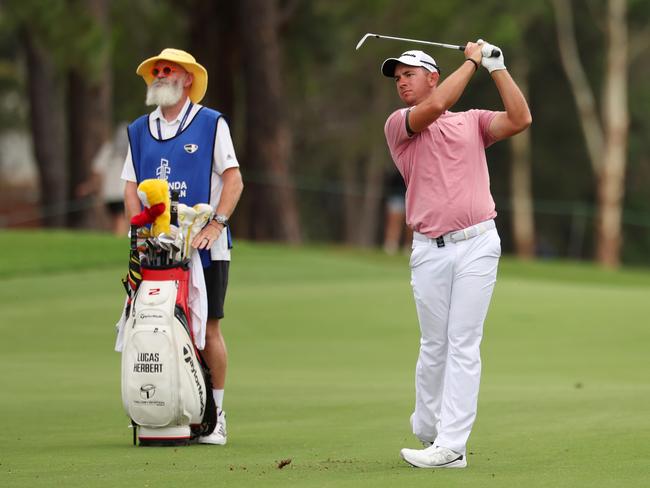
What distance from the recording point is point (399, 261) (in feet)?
90.7

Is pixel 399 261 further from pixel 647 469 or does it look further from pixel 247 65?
pixel 647 469

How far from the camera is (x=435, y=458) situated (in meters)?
7.63

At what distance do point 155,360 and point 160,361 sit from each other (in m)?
0.03

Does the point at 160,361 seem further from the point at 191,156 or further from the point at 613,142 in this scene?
the point at 613,142

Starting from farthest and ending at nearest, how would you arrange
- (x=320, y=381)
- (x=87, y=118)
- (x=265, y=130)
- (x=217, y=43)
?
(x=87, y=118)
(x=217, y=43)
(x=265, y=130)
(x=320, y=381)

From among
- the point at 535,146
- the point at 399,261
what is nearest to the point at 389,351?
the point at 399,261

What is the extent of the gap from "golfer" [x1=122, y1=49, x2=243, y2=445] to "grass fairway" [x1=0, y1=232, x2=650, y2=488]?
97 centimetres

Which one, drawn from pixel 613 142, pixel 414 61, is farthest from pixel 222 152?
pixel 613 142

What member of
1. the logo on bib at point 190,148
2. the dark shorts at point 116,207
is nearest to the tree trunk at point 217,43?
the dark shorts at point 116,207

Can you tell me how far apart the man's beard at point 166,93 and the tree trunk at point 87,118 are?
76.5 ft

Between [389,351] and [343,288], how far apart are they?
563 centimetres

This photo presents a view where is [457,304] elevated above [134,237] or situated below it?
below

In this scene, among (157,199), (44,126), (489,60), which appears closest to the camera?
(489,60)

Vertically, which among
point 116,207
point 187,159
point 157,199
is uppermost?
point 187,159
